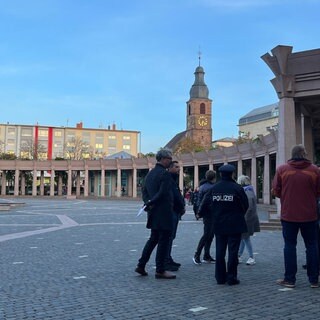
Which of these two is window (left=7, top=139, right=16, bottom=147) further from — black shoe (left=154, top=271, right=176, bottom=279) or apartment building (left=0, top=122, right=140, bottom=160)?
black shoe (left=154, top=271, right=176, bottom=279)

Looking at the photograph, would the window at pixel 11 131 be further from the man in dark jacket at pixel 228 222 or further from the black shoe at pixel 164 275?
the man in dark jacket at pixel 228 222

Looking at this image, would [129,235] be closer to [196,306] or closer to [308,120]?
[196,306]

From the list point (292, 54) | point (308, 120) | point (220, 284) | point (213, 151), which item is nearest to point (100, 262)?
point (220, 284)

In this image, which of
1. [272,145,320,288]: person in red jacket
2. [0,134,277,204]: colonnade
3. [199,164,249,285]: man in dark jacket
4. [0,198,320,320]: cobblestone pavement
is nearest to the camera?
[0,198,320,320]: cobblestone pavement

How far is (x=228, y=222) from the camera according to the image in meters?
7.24

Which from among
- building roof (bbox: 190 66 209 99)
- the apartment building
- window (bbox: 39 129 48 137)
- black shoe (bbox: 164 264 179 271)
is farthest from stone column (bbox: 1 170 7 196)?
black shoe (bbox: 164 264 179 271)

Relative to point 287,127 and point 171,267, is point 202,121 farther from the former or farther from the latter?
point 171,267

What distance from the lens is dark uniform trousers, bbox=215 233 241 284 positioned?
7102 millimetres

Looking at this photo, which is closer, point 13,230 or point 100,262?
point 100,262

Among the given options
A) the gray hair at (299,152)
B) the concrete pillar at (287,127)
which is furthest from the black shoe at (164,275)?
the concrete pillar at (287,127)

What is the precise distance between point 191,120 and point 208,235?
127 m

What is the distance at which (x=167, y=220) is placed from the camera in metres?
7.59

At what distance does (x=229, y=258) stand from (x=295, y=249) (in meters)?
1.01

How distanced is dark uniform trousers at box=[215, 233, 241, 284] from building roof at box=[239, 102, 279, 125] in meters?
118
